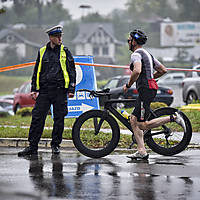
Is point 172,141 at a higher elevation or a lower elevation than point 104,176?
higher

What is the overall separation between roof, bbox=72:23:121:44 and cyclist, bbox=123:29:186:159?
110 m

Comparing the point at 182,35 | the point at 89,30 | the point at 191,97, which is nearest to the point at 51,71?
the point at 191,97

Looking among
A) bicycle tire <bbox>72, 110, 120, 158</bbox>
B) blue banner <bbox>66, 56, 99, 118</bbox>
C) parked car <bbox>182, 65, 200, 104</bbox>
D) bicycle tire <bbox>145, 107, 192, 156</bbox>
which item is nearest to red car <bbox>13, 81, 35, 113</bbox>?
parked car <bbox>182, 65, 200, 104</bbox>

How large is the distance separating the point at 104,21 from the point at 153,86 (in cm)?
11843

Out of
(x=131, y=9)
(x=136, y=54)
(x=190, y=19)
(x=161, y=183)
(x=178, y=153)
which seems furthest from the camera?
(x=131, y=9)

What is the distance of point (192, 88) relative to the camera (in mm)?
19703

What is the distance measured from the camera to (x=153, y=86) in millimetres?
7914

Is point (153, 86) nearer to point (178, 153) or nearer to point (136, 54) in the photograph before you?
point (136, 54)

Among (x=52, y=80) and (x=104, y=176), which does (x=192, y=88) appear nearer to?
(x=52, y=80)

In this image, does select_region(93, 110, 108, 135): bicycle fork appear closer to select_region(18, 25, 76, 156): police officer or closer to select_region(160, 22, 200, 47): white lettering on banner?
select_region(18, 25, 76, 156): police officer

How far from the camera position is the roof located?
388 ft

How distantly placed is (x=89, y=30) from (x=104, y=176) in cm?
11418

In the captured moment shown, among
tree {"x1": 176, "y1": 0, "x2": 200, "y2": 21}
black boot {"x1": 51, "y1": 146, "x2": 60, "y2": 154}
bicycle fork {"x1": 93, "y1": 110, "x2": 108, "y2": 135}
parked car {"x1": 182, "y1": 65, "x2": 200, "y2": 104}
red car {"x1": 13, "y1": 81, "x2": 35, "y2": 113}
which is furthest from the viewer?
tree {"x1": 176, "y1": 0, "x2": 200, "y2": 21}

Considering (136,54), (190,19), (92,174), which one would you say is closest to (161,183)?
(92,174)
